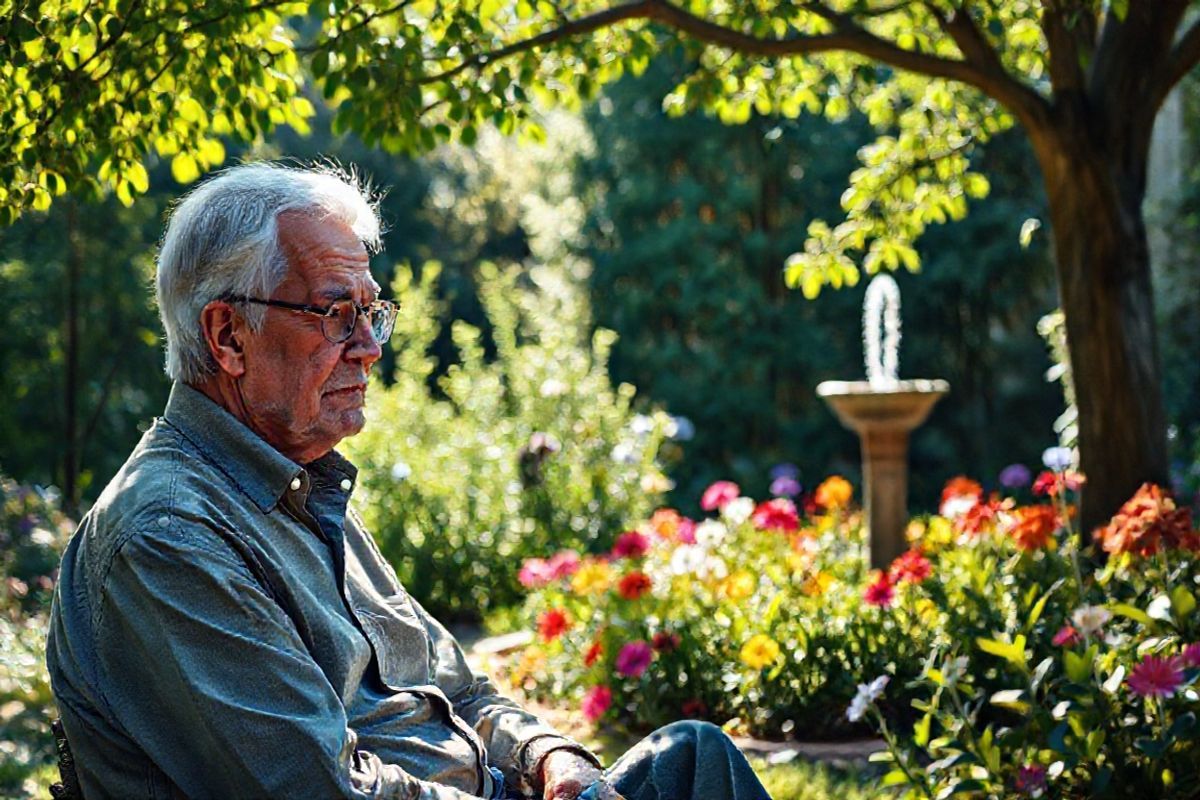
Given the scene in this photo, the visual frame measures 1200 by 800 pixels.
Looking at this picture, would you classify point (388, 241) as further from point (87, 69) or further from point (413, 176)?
point (87, 69)

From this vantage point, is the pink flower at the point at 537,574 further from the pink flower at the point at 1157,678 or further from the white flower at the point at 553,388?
the pink flower at the point at 1157,678

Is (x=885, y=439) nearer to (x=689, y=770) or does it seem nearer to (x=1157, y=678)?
(x=1157, y=678)

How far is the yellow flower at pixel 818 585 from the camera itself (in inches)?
202

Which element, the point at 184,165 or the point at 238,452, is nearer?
the point at 238,452

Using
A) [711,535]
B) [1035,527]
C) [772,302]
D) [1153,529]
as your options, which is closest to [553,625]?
[711,535]

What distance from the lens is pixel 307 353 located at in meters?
2.13

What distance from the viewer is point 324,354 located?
2133 mm

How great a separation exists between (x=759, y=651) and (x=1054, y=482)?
103 cm

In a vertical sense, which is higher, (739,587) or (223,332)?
(223,332)

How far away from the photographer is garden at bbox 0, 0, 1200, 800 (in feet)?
10.4

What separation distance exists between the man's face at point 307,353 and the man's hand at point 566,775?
64 centimetres

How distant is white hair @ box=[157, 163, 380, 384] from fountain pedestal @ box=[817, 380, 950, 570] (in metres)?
4.04

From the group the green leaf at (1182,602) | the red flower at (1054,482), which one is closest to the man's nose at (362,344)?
the green leaf at (1182,602)

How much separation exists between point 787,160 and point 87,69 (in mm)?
10882
